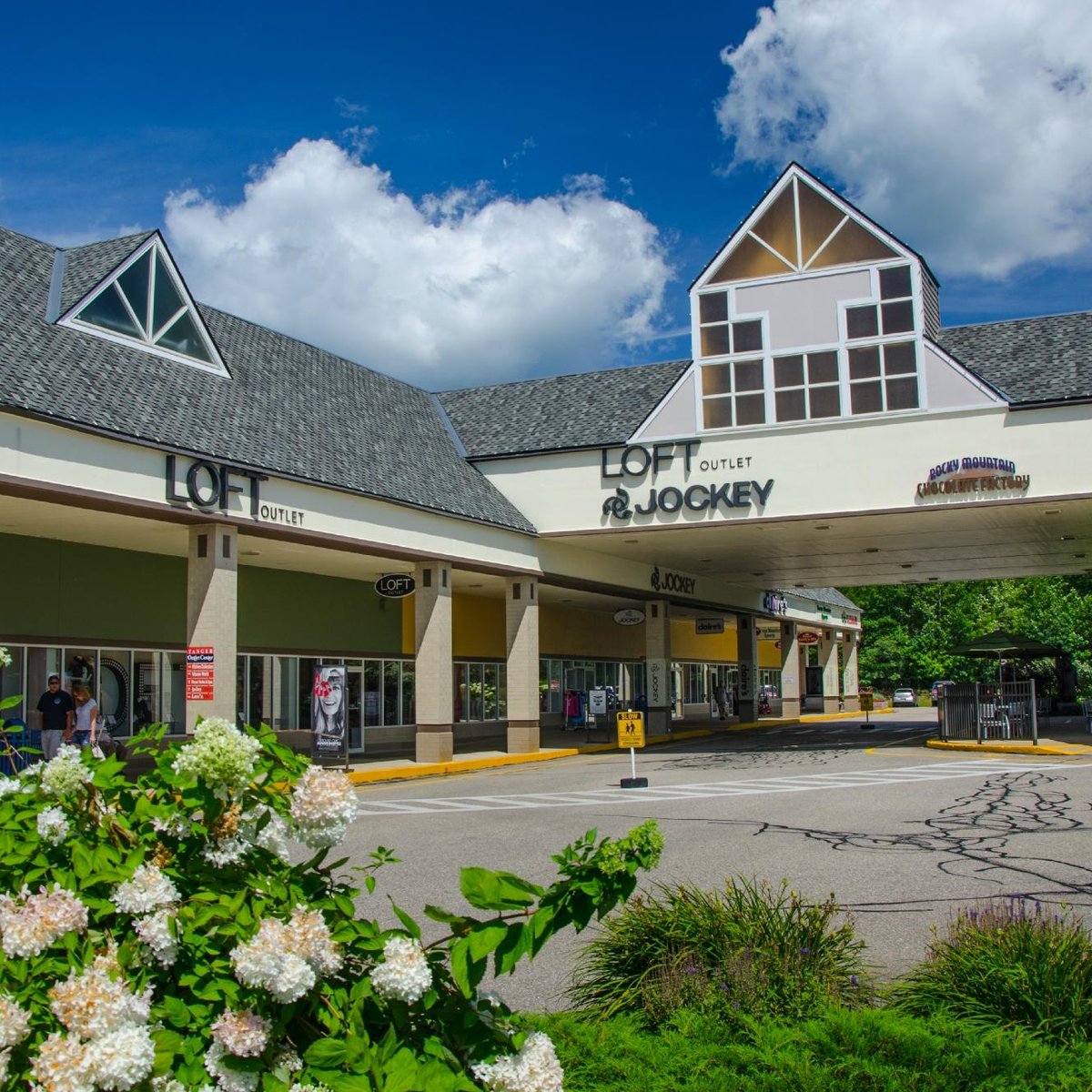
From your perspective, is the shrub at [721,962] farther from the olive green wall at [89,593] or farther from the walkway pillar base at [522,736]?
the walkway pillar base at [522,736]

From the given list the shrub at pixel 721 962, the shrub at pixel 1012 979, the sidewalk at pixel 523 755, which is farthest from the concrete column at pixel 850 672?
the shrub at pixel 1012 979

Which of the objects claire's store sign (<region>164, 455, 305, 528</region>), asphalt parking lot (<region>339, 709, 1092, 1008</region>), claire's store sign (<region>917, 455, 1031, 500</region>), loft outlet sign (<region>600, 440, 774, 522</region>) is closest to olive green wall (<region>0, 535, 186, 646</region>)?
claire's store sign (<region>164, 455, 305, 528</region>)

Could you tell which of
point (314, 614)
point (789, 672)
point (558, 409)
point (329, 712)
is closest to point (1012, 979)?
point (329, 712)

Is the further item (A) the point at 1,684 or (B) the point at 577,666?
(B) the point at 577,666

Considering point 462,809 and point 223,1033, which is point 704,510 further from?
point 223,1033

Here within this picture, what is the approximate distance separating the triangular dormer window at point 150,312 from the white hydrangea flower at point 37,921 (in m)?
19.8

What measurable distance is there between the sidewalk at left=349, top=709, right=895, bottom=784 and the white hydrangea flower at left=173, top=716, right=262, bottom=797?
20303 millimetres

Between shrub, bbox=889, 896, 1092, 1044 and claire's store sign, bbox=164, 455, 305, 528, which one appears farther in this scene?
claire's store sign, bbox=164, 455, 305, 528

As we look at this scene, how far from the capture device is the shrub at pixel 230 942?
9.95 ft

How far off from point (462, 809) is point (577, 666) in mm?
30854

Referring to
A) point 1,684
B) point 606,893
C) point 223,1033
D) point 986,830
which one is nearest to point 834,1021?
point 606,893

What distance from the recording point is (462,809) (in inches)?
722

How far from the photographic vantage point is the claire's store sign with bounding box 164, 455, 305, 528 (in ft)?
65.9

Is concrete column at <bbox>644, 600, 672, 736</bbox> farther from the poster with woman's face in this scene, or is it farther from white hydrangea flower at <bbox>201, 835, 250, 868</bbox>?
white hydrangea flower at <bbox>201, 835, 250, 868</bbox>
